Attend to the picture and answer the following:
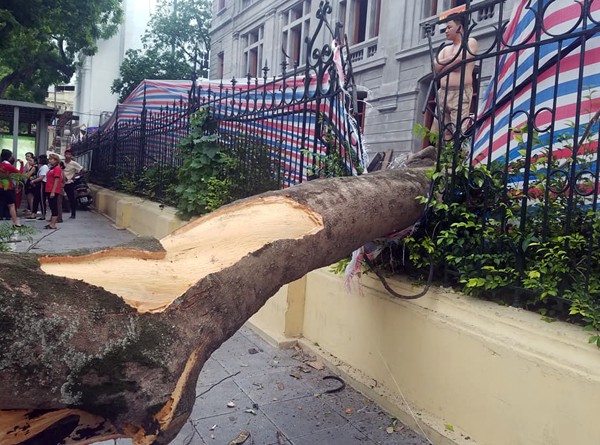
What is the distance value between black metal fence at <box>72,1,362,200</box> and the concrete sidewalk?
1.57 m

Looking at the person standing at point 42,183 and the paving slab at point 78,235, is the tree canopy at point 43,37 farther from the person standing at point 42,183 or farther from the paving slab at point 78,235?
the paving slab at point 78,235

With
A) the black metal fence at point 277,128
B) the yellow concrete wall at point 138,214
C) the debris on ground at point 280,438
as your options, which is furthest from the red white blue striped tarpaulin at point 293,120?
the debris on ground at point 280,438

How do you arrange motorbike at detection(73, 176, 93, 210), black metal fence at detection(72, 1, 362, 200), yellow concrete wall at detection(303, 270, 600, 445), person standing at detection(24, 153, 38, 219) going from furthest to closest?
motorbike at detection(73, 176, 93, 210), person standing at detection(24, 153, 38, 219), black metal fence at detection(72, 1, 362, 200), yellow concrete wall at detection(303, 270, 600, 445)

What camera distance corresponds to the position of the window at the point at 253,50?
76.4ft

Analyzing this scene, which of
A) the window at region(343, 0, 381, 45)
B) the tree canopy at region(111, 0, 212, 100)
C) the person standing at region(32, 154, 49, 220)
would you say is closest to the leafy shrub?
the person standing at region(32, 154, 49, 220)

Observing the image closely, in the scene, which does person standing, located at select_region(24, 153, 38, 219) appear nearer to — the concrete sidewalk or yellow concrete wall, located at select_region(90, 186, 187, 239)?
yellow concrete wall, located at select_region(90, 186, 187, 239)

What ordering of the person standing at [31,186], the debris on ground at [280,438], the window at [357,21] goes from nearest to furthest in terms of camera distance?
the debris on ground at [280,438], the person standing at [31,186], the window at [357,21]

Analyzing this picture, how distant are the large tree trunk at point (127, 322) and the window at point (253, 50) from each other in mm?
22203

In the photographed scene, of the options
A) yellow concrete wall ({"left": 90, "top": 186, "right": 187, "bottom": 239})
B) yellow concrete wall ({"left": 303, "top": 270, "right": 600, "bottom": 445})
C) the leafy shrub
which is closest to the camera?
yellow concrete wall ({"left": 303, "top": 270, "right": 600, "bottom": 445})

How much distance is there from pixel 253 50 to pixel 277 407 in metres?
23.0

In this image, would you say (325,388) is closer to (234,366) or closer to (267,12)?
(234,366)

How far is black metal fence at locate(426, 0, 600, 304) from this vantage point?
2484mm

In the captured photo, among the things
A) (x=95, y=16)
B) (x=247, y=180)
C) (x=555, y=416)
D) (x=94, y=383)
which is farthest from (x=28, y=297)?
(x=95, y=16)

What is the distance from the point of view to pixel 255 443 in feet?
9.49
